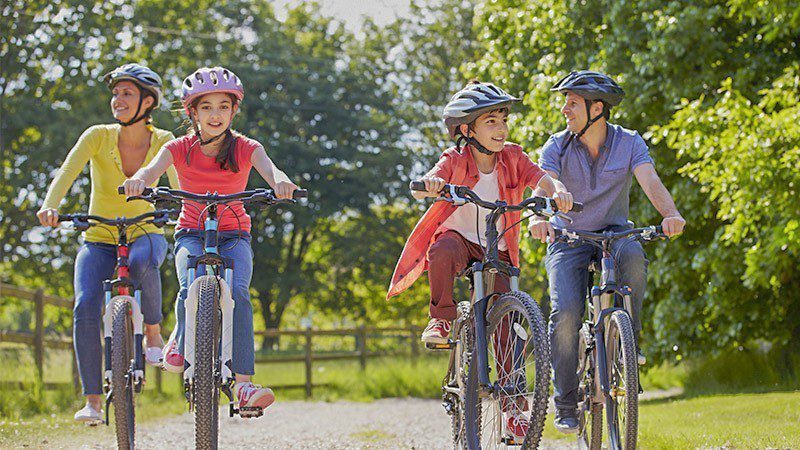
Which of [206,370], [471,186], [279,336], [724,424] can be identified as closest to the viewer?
[206,370]

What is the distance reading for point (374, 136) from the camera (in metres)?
36.4

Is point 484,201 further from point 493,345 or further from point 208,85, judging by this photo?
point 208,85

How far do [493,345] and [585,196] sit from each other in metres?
1.18

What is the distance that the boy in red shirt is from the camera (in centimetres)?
599

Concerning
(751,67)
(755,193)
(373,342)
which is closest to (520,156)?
(755,193)

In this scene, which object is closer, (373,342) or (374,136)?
(373,342)

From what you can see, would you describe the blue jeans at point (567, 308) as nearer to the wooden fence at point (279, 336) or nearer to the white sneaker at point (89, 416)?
the white sneaker at point (89, 416)

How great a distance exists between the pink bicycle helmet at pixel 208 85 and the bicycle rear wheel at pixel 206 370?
1123 millimetres

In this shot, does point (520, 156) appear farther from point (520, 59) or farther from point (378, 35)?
point (378, 35)

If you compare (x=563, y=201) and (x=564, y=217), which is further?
(x=564, y=217)

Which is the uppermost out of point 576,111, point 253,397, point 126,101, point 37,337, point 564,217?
point 126,101

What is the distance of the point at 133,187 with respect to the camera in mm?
5609

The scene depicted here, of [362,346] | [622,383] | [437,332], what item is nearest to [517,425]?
[622,383]

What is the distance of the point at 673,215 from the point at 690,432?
3.19 meters
